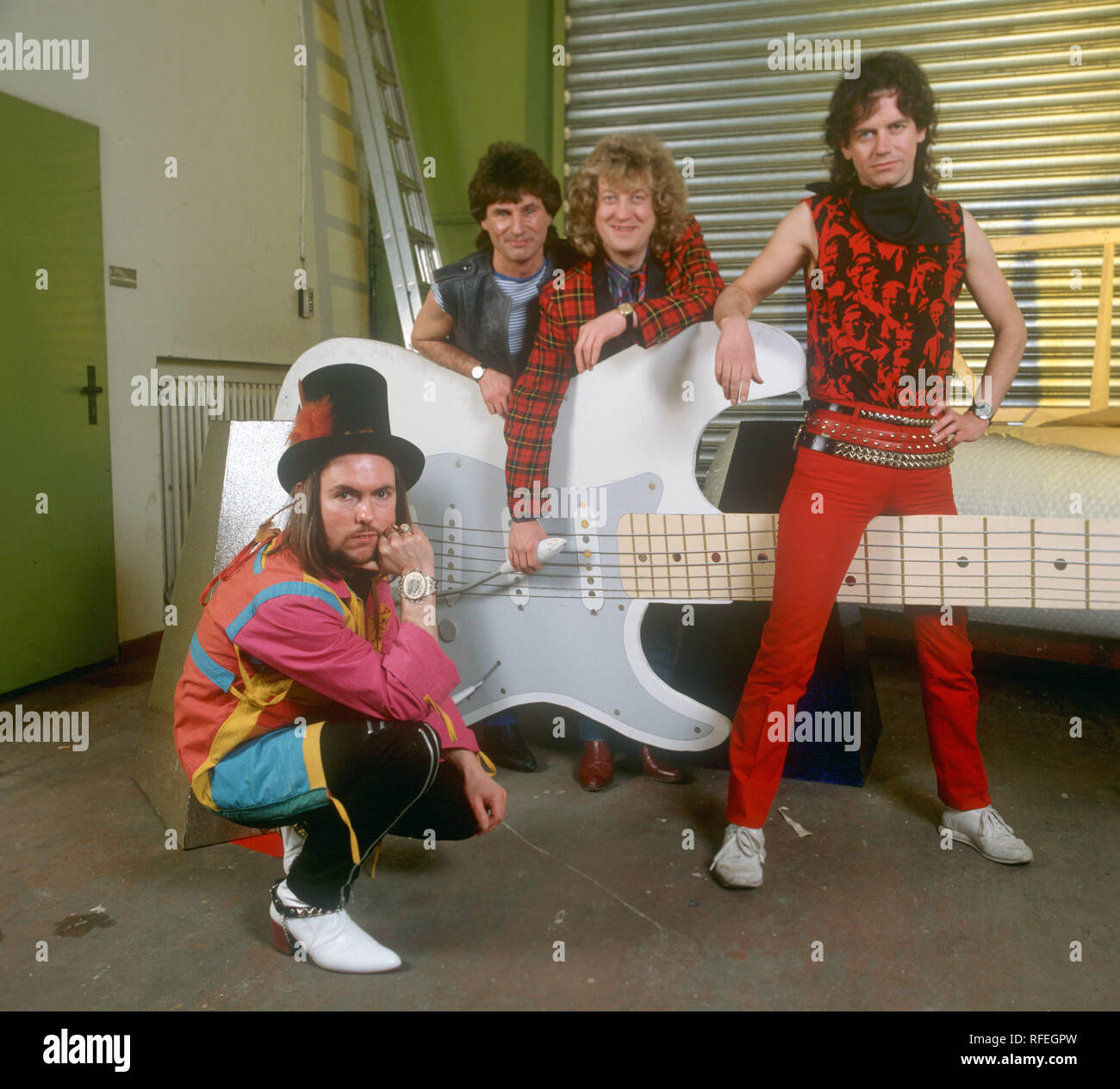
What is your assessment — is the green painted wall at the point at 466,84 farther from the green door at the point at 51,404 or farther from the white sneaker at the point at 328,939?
the white sneaker at the point at 328,939

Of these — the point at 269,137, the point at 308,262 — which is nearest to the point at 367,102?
the point at 269,137

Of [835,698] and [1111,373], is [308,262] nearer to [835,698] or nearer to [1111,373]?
[835,698]

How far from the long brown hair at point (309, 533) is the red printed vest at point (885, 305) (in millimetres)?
1022

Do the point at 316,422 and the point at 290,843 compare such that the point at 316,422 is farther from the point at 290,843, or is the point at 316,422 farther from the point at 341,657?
the point at 290,843

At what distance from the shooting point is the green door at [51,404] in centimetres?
271

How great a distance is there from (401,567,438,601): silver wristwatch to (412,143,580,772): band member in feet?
2.58

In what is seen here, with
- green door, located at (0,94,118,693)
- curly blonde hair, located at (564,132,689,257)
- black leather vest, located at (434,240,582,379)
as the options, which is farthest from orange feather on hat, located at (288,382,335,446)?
green door, located at (0,94,118,693)

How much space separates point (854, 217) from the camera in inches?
65.8

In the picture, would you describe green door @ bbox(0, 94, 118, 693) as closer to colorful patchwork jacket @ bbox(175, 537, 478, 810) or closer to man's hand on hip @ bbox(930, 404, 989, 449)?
colorful patchwork jacket @ bbox(175, 537, 478, 810)

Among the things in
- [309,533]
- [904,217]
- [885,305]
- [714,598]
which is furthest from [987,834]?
[309,533]

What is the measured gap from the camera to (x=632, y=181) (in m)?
2.04

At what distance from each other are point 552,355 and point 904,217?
85 centimetres

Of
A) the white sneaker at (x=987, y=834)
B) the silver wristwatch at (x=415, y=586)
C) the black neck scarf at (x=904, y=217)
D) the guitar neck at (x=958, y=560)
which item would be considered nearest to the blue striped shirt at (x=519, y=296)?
the guitar neck at (x=958, y=560)

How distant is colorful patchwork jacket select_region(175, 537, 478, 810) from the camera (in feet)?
4.56
